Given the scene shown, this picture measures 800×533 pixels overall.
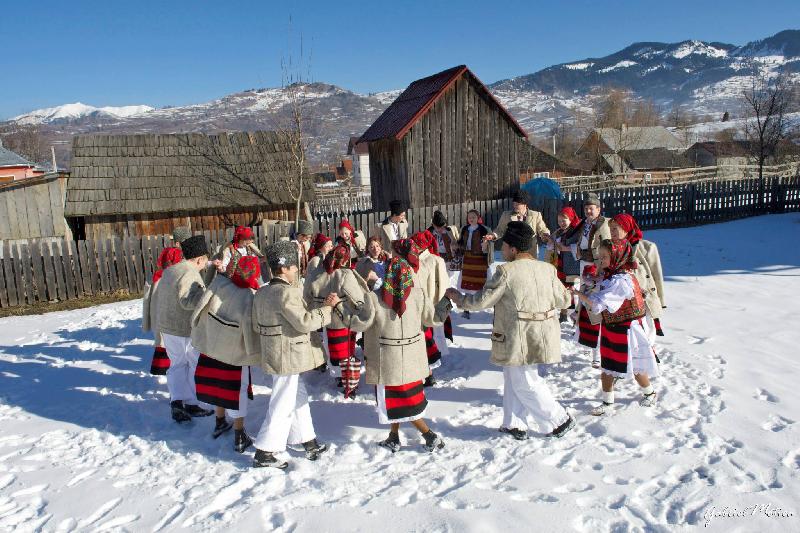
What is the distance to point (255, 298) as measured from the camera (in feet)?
14.6

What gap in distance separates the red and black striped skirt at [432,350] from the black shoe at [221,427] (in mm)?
2189

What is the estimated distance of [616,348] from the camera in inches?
195

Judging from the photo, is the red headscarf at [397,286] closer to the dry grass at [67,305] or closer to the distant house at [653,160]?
the dry grass at [67,305]

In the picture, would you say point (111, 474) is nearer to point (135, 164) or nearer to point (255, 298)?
point (255, 298)

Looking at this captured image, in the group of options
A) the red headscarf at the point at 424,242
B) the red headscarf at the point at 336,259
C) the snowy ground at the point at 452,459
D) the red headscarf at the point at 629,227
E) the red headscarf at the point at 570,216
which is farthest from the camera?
the red headscarf at the point at 570,216

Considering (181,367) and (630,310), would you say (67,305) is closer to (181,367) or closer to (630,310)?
(181,367)

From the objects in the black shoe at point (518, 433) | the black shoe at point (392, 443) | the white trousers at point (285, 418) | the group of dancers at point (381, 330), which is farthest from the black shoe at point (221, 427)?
the black shoe at point (518, 433)

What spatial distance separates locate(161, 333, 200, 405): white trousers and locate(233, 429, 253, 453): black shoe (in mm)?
931

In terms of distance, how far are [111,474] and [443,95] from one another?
44.6 ft

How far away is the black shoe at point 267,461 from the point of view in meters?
4.41

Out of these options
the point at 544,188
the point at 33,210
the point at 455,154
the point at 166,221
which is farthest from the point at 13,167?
the point at 544,188

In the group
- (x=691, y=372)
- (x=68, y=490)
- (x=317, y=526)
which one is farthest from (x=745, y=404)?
(x=68, y=490)

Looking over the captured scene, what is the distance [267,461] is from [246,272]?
1.52m

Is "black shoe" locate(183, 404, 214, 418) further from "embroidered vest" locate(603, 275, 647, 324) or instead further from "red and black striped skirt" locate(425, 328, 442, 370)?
"embroidered vest" locate(603, 275, 647, 324)
